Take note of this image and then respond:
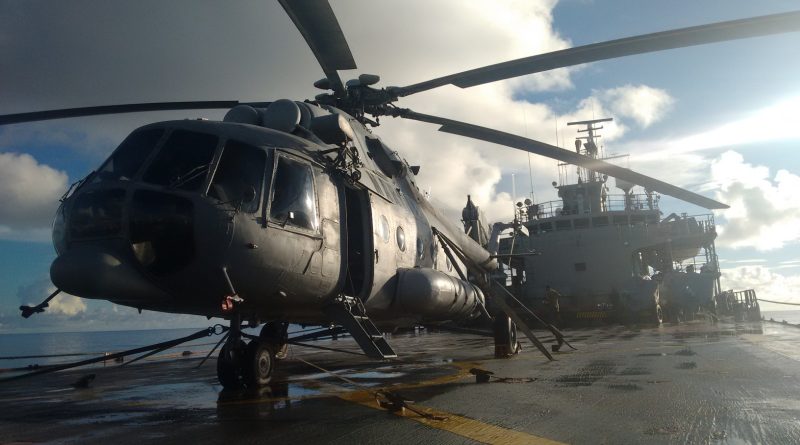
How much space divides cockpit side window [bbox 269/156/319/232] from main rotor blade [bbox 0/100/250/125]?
157 inches

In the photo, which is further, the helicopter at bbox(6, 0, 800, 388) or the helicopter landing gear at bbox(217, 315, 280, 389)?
the helicopter landing gear at bbox(217, 315, 280, 389)

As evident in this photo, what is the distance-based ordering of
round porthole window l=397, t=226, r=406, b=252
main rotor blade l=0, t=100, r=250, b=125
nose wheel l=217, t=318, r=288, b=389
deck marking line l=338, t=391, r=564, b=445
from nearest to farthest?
deck marking line l=338, t=391, r=564, b=445
nose wheel l=217, t=318, r=288, b=389
main rotor blade l=0, t=100, r=250, b=125
round porthole window l=397, t=226, r=406, b=252

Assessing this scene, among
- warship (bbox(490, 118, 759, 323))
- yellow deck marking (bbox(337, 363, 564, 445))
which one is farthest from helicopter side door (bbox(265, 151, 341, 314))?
warship (bbox(490, 118, 759, 323))

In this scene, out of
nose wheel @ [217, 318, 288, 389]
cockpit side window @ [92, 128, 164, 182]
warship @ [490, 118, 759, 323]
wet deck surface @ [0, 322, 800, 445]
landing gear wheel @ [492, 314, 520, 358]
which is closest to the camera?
wet deck surface @ [0, 322, 800, 445]

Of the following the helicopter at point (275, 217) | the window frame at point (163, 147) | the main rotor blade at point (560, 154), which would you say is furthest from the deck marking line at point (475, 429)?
the main rotor blade at point (560, 154)

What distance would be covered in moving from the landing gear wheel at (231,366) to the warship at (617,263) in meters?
24.9

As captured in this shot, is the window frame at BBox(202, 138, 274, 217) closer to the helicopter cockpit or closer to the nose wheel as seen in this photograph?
the helicopter cockpit

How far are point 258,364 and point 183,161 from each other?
3.07 metres

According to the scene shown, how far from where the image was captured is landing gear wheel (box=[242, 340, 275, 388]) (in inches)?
300

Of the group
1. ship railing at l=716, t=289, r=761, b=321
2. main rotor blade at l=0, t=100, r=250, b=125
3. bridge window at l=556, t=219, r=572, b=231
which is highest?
bridge window at l=556, t=219, r=572, b=231

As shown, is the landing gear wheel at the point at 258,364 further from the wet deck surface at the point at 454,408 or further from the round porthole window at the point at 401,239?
the round porthole window at the point at 401,239

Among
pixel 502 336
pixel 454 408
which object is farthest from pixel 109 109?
pixel 502 336

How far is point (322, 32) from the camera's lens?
7.77 m

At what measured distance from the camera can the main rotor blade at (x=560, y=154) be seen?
35.6 ft
